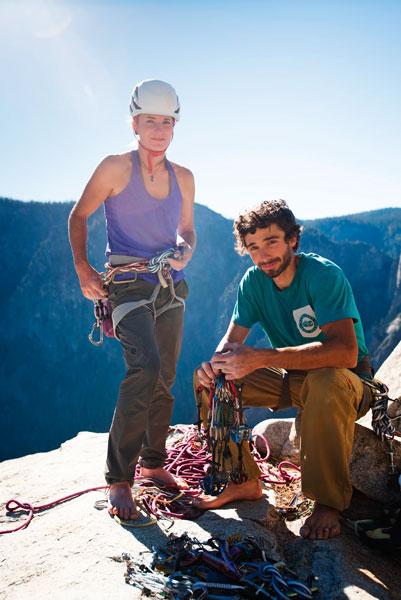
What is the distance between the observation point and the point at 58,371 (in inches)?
2078

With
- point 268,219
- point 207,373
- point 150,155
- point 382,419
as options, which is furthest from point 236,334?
point 150,155

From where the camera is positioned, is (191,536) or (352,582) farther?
(191,536)

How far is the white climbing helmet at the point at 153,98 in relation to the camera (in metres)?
3.17

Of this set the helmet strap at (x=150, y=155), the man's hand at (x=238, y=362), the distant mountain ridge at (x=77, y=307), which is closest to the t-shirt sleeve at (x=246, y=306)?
the man's hand at (x=238, y=362)

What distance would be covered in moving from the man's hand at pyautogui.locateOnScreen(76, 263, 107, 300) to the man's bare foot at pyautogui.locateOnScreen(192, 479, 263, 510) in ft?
4.82

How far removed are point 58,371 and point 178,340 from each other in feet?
171

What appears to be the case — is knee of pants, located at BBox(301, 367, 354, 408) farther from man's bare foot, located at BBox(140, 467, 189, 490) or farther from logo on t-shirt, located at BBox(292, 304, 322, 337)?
man's bare foot, located at BBox(140, 467, 189, 490)

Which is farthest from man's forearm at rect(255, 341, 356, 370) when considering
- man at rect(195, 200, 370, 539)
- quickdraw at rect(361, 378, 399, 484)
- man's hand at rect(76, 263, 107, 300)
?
man's hand at rect(76, 263, 107, 300)

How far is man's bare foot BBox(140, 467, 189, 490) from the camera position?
11.2ft

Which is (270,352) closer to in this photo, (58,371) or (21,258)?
(58,371)

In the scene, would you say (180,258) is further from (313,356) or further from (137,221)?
(313,356)

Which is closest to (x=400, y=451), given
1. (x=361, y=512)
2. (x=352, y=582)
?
(x=361, y=512)

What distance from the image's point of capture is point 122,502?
112 inches

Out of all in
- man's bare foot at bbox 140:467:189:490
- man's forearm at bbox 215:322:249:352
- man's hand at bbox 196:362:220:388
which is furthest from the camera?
man's bare foot at bbox 140:467:189:490
